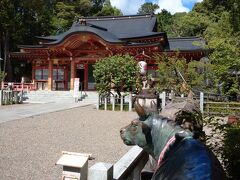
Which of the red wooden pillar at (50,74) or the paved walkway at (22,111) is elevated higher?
the red wooden pillar at (50,74)

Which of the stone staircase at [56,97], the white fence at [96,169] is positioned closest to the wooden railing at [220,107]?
the stone staircase at [56,97]

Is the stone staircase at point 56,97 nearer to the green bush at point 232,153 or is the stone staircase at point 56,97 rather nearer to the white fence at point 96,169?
the white fence at point 96,169

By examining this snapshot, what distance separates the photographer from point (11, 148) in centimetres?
672

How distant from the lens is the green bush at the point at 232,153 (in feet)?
10.3

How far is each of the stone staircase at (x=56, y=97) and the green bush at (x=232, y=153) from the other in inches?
670

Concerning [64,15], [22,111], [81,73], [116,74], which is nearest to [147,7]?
[64,15]

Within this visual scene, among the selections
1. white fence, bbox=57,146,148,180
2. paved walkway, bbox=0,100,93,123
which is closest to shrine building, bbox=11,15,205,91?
paved walkway, bbox=0,100,93,123

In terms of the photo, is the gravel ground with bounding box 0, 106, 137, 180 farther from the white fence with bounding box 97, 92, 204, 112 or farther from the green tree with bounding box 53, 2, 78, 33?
the green tree with bounding box 53, 2, 78, 33

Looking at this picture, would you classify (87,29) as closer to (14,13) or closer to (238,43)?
(14,13)

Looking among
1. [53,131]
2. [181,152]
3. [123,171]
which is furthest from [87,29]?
[181,152]

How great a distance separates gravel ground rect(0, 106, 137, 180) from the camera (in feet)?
17.1

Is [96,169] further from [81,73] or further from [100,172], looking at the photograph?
[81,73]

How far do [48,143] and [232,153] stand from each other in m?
5.12

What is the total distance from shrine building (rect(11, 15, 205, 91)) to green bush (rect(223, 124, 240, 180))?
1824 cm
